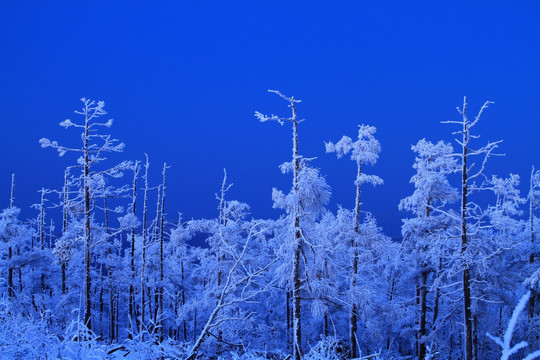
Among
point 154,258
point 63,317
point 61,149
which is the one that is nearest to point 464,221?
point 61,149

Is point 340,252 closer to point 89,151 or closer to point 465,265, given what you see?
point 465,265

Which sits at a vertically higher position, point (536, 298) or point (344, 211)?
point (344, 211)

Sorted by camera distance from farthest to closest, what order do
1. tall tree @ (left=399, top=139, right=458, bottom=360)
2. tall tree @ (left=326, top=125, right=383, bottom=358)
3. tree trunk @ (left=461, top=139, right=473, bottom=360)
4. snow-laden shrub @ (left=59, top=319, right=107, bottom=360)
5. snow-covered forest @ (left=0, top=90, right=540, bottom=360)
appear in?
tall tree @ (left=326, top=125, right=383, bottom=358) → tall tree @ (left=399, top=139, right=458, bottom=360) → snow-covered forest @ (left=0, top=90, right=540, bottom=360) → tree trunk @ (left=461, top=139, right=473, bottom=360) → snow-laden shrub @ (left=59, top=319, right=107, bottom=360)

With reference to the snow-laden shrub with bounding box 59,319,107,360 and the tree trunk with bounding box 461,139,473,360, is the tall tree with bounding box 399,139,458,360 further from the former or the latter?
the snow-laden shrub with bounding box 59,319,107,360

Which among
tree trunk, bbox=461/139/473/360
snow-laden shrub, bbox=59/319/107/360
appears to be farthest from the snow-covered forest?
snow-laden shrub, bbox=59/319/107/360

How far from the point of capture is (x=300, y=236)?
530 inches

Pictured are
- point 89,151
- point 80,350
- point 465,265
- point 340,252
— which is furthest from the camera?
point 340,252

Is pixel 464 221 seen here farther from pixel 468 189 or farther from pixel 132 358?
pixel 132 358

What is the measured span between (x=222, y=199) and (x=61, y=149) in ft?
30.7

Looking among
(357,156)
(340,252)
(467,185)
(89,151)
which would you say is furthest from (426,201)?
(89,151)

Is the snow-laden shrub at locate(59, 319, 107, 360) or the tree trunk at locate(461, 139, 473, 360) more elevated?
the tree trunk at locate(461, 139, 473, 360)

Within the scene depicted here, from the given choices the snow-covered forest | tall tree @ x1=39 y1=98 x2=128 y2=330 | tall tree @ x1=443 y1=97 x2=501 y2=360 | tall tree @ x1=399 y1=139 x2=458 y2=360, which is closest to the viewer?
tall tree @ x1=443 y1=97 x2=501 y2=360

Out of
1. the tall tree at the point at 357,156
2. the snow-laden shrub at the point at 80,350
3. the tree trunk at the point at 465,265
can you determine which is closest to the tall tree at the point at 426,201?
the tall tree at the point at 357,156

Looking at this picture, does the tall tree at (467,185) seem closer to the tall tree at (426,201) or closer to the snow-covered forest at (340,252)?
the snow-covered forest at (340,252)
